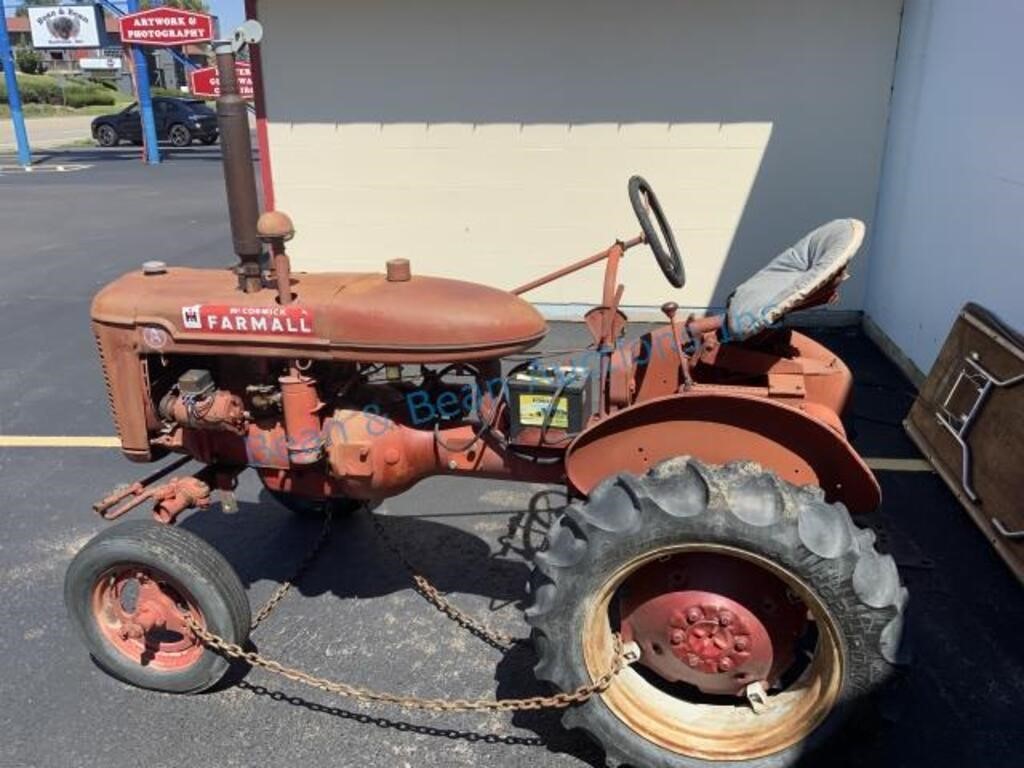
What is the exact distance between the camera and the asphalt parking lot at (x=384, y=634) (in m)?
2.58

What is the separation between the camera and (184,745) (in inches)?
102

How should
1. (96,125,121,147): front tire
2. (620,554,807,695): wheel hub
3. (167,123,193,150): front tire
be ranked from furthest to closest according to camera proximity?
(167,123,193,150): front tire, (96,125,121,147): front tire, (620,554,807,695): wheel hub

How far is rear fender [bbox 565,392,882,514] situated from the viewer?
2.37m

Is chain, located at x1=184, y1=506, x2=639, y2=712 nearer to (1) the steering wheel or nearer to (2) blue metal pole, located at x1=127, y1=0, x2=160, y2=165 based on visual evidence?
(1) the steering wheel

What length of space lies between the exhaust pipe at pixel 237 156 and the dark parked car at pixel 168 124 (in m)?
24.2

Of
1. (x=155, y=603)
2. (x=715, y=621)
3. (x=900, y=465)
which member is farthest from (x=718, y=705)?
(x=900, y=465)

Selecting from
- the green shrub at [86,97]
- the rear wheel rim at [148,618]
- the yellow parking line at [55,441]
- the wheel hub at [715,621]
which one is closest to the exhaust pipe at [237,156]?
the rear wheel rim at [148,618]

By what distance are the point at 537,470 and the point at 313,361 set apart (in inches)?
32.6

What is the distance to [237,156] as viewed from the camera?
262cm

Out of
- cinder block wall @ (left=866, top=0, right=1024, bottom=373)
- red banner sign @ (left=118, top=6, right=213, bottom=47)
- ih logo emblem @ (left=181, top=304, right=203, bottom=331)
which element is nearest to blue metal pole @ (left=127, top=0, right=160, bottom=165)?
red banner sign @ (left=118, top=6, right=213, bottom=47)

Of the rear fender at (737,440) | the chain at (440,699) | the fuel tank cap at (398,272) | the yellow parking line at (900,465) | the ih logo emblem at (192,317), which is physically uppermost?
the fuel tank cap at (398,272)

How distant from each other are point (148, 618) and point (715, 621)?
183 cm

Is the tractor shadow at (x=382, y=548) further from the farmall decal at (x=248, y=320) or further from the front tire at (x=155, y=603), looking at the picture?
the farmall decal at (x=248, y=320)

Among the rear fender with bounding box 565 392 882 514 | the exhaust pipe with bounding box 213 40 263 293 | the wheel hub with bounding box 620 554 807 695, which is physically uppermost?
the exhaust pipe with bounding box 213 40 263 293
